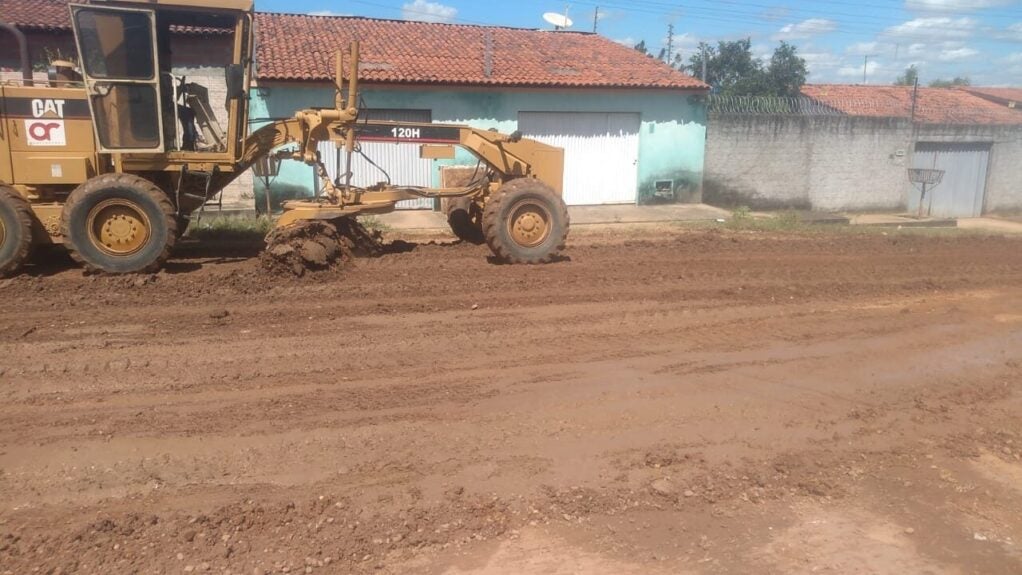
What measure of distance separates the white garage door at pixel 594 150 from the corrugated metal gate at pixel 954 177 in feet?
27.5

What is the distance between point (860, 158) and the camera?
21.6m

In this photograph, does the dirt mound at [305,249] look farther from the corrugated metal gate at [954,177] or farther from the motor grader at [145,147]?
the corrugated metal gate at [954,177]

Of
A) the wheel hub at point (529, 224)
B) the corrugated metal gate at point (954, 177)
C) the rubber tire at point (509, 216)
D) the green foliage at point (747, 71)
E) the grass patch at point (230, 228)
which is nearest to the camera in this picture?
the rubber tire at point (509, 216)

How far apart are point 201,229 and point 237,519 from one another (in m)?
9.65

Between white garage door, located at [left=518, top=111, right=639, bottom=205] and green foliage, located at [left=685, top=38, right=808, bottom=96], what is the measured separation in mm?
14952

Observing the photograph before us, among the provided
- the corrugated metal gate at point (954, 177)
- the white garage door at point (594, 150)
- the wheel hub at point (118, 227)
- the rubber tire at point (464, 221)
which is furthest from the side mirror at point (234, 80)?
the corrugated metal gate at point (954, 177)

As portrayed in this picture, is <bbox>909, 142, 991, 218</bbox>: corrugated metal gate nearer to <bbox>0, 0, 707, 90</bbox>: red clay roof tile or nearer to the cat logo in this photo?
<bbox>0, 0, 707, 90</bbox>: red clay roof tile

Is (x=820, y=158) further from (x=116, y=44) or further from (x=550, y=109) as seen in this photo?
(x=116, y=44)

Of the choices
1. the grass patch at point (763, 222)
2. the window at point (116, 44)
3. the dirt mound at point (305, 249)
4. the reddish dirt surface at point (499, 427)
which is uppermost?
the window at point (116, 44)

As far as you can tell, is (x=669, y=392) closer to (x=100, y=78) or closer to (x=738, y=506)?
(x=738, y=506)

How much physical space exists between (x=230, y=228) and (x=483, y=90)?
23.3ft

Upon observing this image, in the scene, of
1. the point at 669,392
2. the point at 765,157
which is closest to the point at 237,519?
the point at 669,392

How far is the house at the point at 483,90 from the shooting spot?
16.9 meters

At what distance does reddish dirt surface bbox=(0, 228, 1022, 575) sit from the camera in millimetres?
4098
